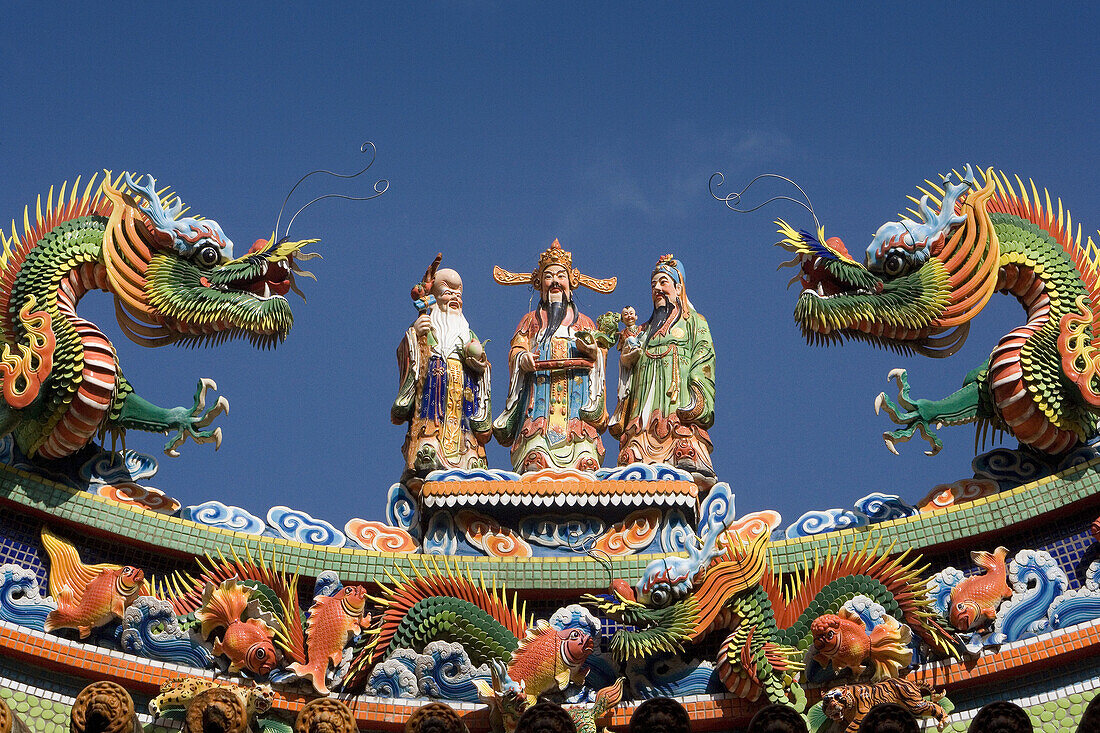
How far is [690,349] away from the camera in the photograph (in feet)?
40.7

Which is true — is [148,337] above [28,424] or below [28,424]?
above

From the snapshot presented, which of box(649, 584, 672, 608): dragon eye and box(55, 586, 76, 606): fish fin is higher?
box(55, 586, 76, 606): fish fin

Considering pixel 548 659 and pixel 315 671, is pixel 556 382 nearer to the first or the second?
pixel 548 659

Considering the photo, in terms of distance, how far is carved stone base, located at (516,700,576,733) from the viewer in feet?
32.7

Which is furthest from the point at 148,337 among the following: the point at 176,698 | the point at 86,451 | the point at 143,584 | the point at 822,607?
the point at 822,607

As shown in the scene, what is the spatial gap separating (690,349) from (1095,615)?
3076 mm

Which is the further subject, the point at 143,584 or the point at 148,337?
Result: the point at 148,337

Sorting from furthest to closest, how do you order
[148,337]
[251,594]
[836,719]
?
[148,337] < [251,594] < [836,719]

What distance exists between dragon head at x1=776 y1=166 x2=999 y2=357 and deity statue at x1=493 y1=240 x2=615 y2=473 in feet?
4.61

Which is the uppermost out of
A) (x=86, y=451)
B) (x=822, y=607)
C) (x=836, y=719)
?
(x=86, y=451)

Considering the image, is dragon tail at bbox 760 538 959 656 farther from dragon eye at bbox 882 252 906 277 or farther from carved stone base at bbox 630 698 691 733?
dragon eye at bbox 882 252 906 277

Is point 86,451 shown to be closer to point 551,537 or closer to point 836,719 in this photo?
point 551,537

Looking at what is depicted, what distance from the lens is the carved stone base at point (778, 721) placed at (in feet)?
32.3

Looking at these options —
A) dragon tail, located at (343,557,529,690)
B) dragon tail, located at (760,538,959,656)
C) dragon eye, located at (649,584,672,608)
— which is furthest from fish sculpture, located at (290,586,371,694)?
dragon tail, located at (760,538,959,656)
